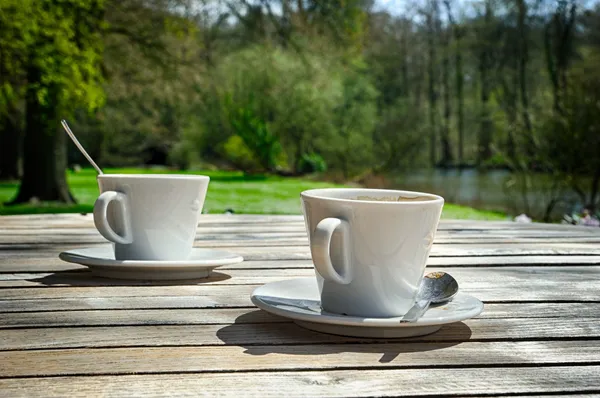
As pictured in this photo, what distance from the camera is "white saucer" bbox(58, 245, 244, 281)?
1144 mm

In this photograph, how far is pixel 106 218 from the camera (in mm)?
1146

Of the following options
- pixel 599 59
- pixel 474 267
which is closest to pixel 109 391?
pixel 474 267

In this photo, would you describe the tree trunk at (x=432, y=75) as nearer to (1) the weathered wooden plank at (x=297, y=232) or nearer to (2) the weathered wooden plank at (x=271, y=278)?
(1) the weathered wooden plank at (x=297, y=232)

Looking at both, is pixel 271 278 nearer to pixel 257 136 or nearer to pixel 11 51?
pixel 11 51

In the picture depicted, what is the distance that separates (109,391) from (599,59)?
60.3 feet

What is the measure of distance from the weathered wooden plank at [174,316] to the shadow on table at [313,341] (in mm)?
40

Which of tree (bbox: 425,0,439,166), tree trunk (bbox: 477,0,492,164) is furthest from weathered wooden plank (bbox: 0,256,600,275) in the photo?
tree trunk (bbox: 477,0,492,164)

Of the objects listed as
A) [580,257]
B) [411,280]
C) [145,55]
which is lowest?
[580,257]

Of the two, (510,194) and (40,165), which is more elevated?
(40,165)

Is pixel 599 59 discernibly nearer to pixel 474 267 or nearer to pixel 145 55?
pixel 145 55

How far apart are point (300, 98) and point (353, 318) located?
19.9m

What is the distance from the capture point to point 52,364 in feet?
2.36

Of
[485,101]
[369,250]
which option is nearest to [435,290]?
[369,250]

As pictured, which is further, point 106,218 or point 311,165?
point 311,165
